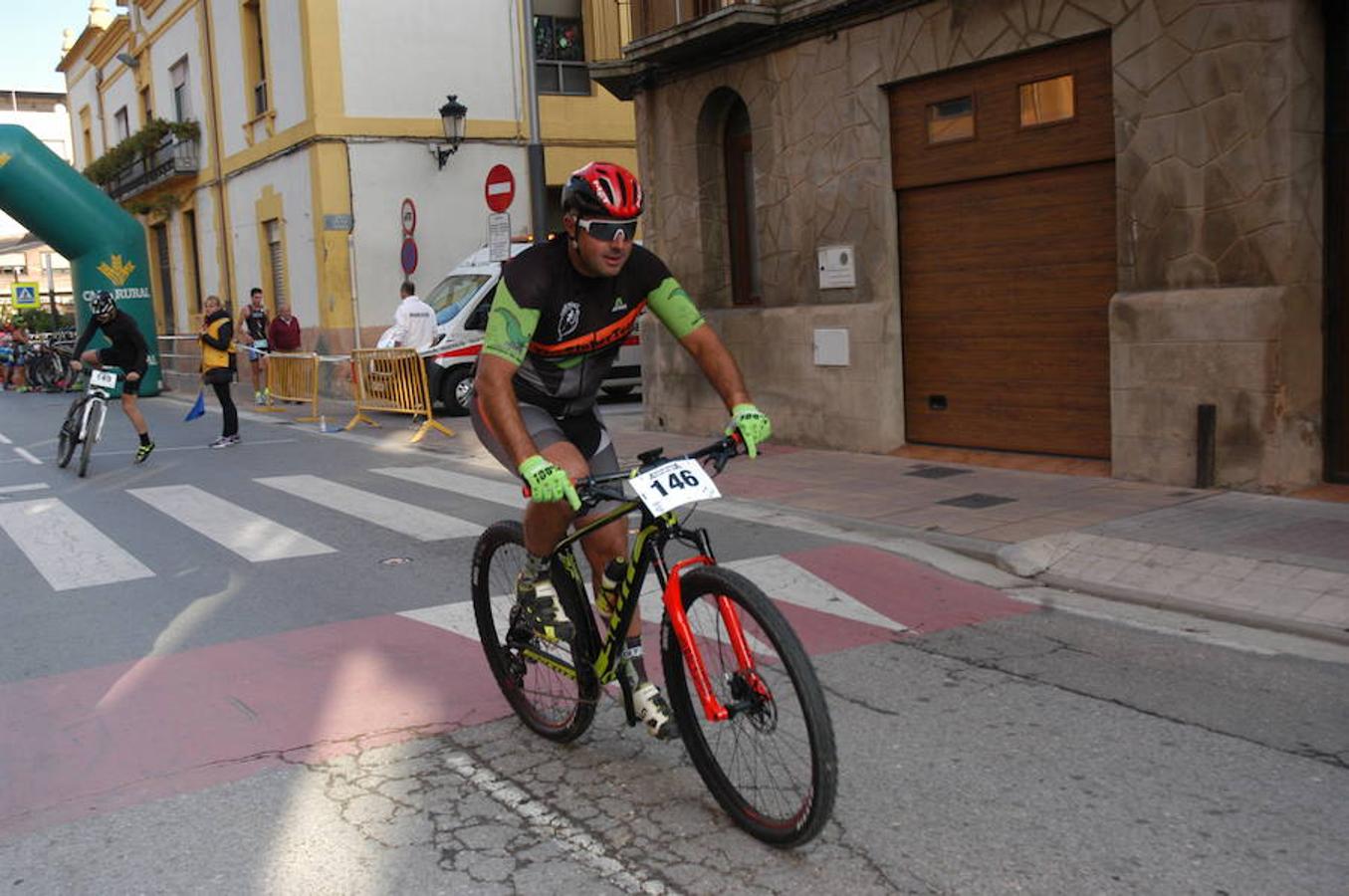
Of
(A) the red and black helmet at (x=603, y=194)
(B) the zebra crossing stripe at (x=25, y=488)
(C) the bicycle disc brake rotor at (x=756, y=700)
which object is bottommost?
(B) the zebra crossing stripe at (x=25, y=488)

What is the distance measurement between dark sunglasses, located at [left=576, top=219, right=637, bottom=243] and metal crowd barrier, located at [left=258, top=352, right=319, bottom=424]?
1462cm

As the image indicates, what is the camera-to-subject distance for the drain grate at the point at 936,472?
10.4m

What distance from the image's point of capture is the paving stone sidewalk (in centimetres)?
627

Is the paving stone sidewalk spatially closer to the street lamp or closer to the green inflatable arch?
the street lamp

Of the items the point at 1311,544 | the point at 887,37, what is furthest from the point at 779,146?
the point at 1311,544

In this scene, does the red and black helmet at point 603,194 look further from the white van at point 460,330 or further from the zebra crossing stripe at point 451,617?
the white van at point 460,330

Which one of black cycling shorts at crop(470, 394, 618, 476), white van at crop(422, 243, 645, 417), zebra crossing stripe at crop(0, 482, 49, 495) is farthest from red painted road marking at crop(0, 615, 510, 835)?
white van at crop(422, 243, 645, 417)

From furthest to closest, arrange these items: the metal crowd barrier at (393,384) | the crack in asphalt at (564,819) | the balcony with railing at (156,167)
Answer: the balcony with railing at (156,167)
the metal crowd barrier at (393,384)
the crack in asphalt at (564,819)

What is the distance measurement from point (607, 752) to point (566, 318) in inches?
59.8

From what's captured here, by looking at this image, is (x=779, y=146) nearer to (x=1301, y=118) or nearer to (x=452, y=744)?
(x=1301, y=118)

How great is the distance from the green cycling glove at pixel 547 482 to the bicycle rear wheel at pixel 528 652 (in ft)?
2.34

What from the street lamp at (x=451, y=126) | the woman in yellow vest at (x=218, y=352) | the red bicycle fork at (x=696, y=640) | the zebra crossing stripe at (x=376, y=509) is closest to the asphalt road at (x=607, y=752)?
the red bicycle fork at (x=696, y=640)

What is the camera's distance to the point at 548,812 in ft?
12.6

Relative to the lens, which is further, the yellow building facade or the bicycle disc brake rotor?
the yellow building facade
